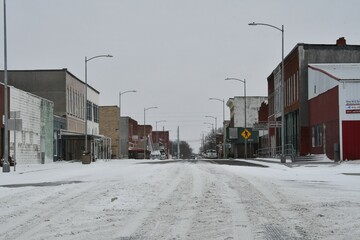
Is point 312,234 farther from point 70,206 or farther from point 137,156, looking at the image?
point 137,156

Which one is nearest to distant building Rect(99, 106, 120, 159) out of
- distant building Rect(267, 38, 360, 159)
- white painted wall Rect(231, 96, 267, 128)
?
white painted wall Rect(231, 96, 267, 128)

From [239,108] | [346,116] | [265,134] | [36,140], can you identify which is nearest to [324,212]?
[346,116]

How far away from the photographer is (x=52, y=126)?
5681cm

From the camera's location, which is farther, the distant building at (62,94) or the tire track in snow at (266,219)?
the distant building at (62,94)

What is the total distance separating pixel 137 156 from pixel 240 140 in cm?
3004

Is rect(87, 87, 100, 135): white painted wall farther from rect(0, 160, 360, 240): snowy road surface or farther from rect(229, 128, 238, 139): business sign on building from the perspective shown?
rect(0, 160, 360, 240): snowy road surface

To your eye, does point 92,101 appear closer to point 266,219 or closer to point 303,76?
point 303,76

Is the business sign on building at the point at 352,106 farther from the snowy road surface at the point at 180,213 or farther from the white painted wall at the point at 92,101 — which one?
the white painted wall at the point at 92,101

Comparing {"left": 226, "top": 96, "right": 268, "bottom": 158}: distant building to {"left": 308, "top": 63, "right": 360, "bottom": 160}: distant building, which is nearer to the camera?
{"left": 308, "top": 63, "right": 360, "bottom": 160}: distant building

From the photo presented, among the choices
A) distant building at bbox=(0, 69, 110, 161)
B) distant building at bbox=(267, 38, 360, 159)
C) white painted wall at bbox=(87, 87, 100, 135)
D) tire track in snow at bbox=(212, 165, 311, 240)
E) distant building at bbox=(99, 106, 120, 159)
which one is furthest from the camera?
distant building at bbox=(99, 106, 120, 159)

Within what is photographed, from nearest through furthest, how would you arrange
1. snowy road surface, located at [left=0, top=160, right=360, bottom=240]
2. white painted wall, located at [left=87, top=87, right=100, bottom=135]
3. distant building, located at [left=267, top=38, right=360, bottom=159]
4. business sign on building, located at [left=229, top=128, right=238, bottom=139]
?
snowy road surface, located at [left=0, top=160, right=360, bottom=240]
distant building, located at [left=267, top=38, right=360, bottom=159]
white painted wall, located at [left=87, top=87, right=100, bottom=135]
business sign on building, located at [left=229, top=128, right=238, bottom=139]

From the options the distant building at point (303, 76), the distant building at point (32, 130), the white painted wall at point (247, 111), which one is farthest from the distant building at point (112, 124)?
the distant building at point (303, 76)

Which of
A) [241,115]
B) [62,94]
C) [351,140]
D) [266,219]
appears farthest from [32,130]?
[241,115]

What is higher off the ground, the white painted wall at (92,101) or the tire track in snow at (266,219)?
the white painted wall at (92,101)
